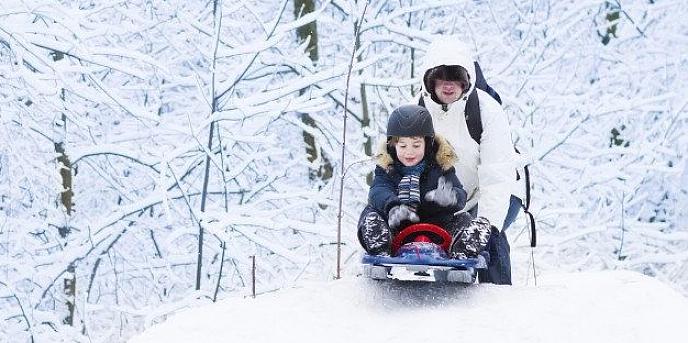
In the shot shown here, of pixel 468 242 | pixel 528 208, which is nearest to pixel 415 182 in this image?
pixel 468 242

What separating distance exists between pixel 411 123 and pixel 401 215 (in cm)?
37

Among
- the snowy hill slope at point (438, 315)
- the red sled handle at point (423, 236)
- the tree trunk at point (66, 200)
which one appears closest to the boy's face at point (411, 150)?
the red sled handle at point (423, 236)

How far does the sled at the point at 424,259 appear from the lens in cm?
311

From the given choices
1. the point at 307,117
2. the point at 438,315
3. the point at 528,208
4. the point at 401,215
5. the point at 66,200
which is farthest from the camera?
the point at 307,117

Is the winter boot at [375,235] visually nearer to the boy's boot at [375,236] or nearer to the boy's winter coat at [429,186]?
the boy's boot at [375,236]

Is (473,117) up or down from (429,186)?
up

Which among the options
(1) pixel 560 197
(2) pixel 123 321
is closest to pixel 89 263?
(2) pixel 123 321

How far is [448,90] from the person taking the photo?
3.69 meters

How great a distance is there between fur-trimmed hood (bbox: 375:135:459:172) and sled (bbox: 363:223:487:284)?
0.28m

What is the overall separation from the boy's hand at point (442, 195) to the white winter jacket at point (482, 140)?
0.34m

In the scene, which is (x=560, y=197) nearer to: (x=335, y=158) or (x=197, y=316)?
(x=335, y=158)

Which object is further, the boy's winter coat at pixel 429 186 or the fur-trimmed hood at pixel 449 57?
the fur-trimmed hood at pixel 449 57

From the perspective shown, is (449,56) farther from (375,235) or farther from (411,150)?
(375,235)

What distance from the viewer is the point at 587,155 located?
341 inches
